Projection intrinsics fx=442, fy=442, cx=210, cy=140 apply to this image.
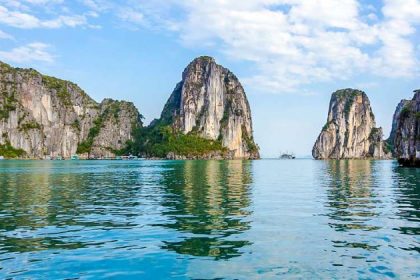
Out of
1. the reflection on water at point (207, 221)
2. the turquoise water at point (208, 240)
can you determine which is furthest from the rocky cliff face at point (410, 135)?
the reflection on water at point (207, 221)

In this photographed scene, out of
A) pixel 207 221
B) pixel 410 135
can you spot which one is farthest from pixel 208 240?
pixel 410 135

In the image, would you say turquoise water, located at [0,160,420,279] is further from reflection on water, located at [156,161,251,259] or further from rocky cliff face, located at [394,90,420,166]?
rocky cliff face, located at [394,90,420,166]

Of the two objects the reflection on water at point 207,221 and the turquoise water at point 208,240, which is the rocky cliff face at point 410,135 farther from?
the reflection on water at point 207,221

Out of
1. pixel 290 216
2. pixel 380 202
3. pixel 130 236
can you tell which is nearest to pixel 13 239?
Answer: pixel 130 236

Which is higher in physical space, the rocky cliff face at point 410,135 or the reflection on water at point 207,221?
the rocky cliff face at point 410,135

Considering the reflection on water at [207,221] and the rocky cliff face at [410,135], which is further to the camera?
the rocky cliff face at [410,135]

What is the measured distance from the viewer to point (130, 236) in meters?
20.5

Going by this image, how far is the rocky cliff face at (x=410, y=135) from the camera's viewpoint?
115706 mm

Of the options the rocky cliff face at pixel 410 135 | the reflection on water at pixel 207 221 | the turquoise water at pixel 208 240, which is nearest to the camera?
the turquoise water at pixel 208 240

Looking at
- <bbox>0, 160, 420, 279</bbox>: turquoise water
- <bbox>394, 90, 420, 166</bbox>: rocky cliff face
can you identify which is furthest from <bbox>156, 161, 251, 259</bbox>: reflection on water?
<bbox>394, 90, 420, 166</bbox>: rocky cliff face

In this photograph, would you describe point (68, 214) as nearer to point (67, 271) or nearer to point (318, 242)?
point (67, 271)

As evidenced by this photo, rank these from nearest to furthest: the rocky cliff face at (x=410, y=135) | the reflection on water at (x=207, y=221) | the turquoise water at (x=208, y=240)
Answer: the turquoise water at (x=208, y=240) < the reflection on water at (x=207, y=221) < the rocky cliff face at (x=410, y=135)

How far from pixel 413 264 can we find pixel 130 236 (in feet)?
39.0

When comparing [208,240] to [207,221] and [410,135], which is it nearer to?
[207,221]
